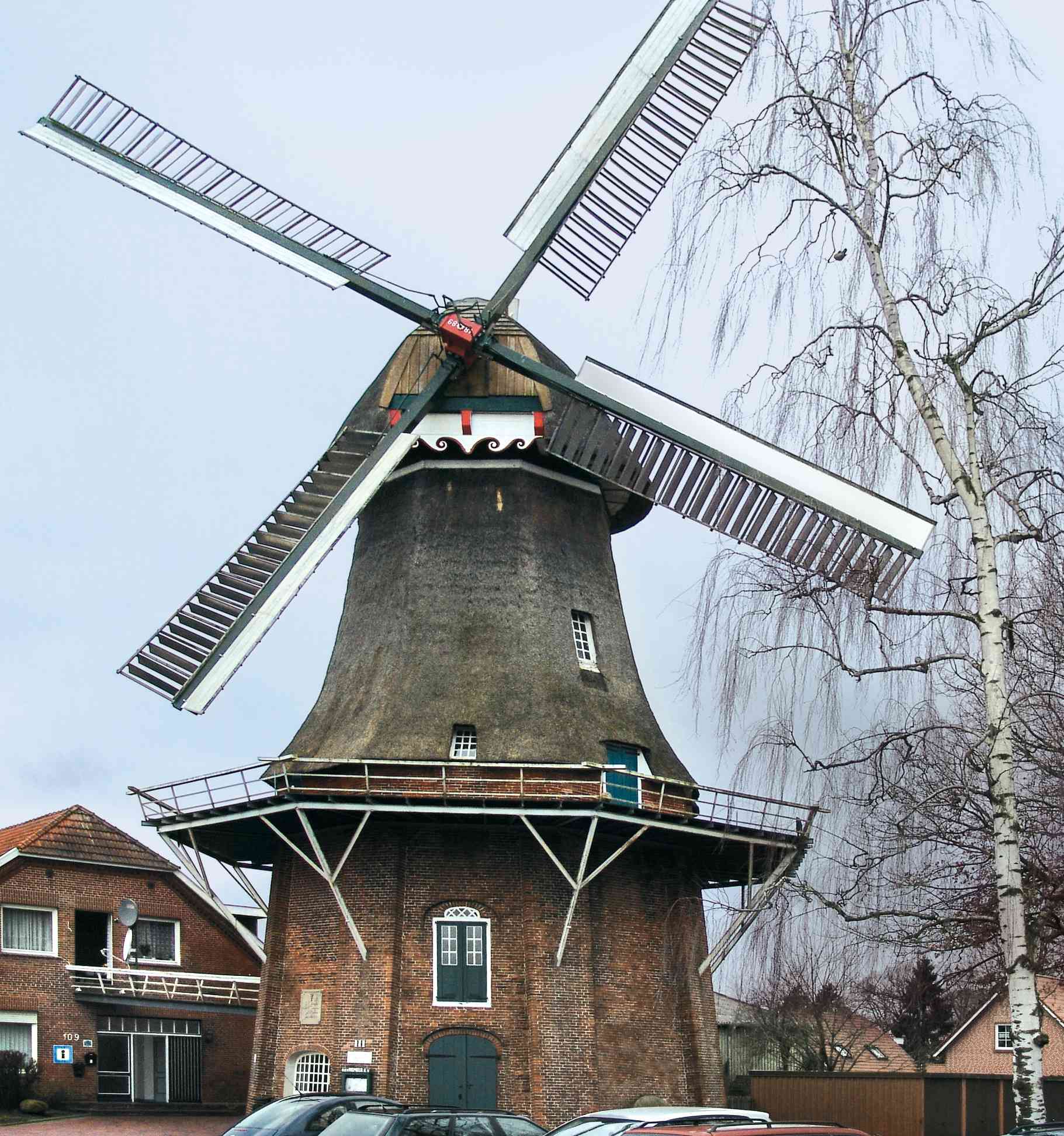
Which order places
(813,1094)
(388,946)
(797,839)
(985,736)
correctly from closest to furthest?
(985,736) → (388,946) → (797,839) → (813,1094)

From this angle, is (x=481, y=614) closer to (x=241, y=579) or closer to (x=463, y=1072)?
(x=241, y=579)

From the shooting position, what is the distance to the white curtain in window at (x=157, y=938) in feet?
102

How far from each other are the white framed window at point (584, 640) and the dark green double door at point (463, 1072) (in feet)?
19.6

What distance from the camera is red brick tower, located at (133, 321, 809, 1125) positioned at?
2303 cm

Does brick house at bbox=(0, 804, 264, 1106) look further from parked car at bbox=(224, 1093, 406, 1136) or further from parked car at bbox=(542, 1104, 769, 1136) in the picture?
parked car at bbox=(542, 1104, 769, 1136)

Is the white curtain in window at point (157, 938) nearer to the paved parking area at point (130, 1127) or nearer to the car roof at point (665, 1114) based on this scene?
the paved parking area at point (130, 1127)

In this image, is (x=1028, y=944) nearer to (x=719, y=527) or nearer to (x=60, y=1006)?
(x=719, y=527)

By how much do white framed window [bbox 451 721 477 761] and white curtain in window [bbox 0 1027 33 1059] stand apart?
10071mm

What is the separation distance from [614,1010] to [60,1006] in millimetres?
10775

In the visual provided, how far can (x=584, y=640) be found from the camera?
85.6 feet

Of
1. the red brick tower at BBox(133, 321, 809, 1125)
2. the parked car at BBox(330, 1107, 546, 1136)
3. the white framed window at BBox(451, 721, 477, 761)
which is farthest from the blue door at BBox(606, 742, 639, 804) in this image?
the parked car at BBox(330, 1107, 546, 1136)

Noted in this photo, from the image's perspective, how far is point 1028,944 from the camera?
15445 mm

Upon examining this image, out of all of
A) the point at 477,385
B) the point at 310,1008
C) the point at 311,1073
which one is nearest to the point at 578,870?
the point at 310,1008

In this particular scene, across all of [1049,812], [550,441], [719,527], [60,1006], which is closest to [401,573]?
[550,441]
